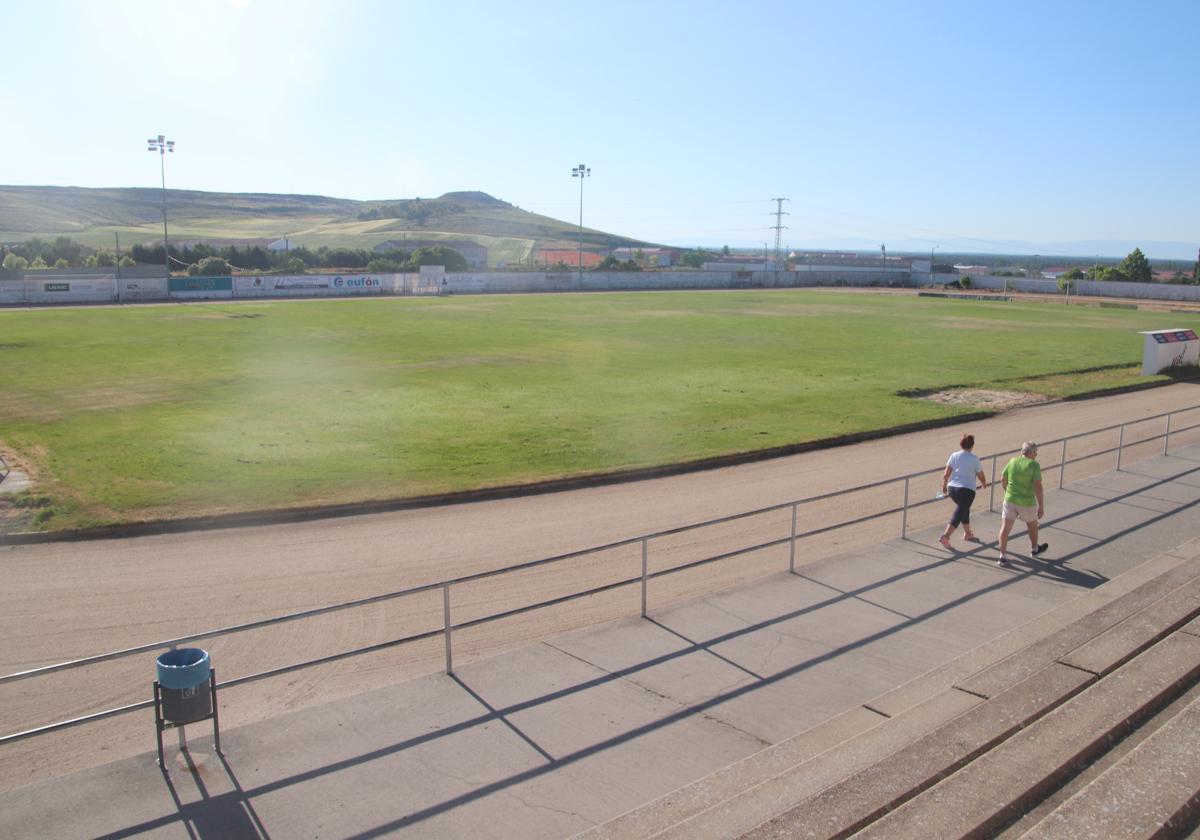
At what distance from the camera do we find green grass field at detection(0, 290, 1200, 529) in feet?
61.0

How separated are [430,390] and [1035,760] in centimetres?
2438

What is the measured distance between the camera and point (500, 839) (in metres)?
6.27

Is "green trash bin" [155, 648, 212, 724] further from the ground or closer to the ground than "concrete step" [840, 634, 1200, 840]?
further from the ground

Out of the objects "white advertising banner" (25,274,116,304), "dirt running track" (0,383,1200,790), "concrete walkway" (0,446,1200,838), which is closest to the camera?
"concrete walkway" (0,446,1200,838)

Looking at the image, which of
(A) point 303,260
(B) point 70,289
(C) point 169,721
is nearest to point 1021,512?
(C) point 169,721

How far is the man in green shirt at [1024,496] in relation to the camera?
12398mm

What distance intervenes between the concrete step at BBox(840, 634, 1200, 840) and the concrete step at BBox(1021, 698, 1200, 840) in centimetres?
23

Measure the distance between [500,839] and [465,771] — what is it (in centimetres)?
86

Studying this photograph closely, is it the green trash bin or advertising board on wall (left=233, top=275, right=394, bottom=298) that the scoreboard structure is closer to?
the green trash bin

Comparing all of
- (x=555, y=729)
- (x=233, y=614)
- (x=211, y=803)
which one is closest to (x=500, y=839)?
(x=555, y=729)

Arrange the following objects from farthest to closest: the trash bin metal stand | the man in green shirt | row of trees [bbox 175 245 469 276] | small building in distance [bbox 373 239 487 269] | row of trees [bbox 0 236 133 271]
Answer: small building in distance [bbox 373 239 487 269] → row of trees [bbox 175 245 469 276] → row of trees [bbox 0 236 133 271] → the man in green shirt → the trash bin metal stand

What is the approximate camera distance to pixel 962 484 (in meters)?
13.1

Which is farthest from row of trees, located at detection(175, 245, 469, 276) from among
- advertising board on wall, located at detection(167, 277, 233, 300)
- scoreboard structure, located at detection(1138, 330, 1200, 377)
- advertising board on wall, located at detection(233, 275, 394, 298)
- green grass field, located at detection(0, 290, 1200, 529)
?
scoreboard structure, located at detection(1138, 330, 1200, 377)

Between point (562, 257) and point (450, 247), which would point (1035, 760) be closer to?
point (450, 247)
